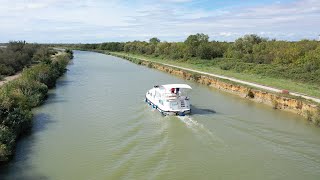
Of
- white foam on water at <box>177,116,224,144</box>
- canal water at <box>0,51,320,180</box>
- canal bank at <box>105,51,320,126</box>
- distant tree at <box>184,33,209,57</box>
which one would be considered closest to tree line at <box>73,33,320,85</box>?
distant tree at <box>184,33,209,57</box>

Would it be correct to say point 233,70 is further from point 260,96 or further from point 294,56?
point 260,96

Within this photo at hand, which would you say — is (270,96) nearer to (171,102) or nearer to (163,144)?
(171,102)

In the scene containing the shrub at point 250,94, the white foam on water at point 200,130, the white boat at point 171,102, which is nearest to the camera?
the white foam on water at point 200,130

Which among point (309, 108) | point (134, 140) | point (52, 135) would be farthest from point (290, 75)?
→ point (52, 135)

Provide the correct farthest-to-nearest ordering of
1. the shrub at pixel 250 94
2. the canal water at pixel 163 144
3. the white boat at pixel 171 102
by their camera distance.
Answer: the shrub at pixel 250 94, the white boat at pixel 171 102, the canal water at pixel 163 144

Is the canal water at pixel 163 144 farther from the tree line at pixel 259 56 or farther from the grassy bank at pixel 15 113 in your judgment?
the tree line at pixel 259 56

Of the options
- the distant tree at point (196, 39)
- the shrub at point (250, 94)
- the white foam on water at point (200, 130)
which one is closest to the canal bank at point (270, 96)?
the shrub at point (250, 94)
